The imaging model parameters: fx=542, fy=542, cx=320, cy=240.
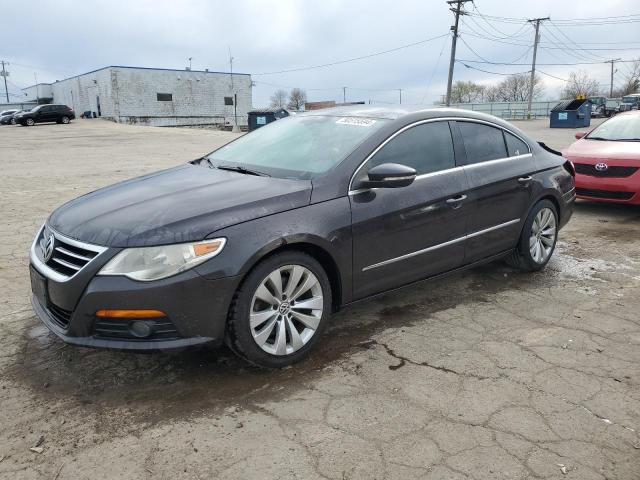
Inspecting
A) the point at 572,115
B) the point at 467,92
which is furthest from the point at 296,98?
the point at 572,115

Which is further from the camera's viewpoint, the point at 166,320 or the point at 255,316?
the point at 255,316

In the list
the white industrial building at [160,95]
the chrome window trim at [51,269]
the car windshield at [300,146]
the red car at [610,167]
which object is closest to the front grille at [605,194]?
the red car at [610,167]

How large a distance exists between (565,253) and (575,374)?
298 cm

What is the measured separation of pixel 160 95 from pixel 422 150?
173 feet

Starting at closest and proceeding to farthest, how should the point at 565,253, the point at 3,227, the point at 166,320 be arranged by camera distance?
the point at 166,320, the point at 565,253, the point at 3,227

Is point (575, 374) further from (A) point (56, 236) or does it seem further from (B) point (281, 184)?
(A) point (56, 236)

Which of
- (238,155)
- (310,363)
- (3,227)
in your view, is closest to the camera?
(310,363)

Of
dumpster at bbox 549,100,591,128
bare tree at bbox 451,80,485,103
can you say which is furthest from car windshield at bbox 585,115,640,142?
bare tree at bbox 451,80,485,103

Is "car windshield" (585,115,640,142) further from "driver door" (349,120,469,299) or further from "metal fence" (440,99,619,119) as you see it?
"metal fence" (440,99,619,119)

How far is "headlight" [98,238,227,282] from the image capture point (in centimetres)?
279

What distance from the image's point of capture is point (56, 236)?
10.3 ft

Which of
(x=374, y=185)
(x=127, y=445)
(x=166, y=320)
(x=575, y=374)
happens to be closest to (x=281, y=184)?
(x=374, y=185)

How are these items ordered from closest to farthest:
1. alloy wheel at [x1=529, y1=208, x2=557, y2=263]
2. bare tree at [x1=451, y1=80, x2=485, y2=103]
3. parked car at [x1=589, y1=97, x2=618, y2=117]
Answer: alloy wheel at [x1=529, y1=208, x2=557, y2=263], parked car at [x1=589, y1=97, x2=618, y2=117], bare tree at [x1=451, y1=80, x2=485, y2=103]

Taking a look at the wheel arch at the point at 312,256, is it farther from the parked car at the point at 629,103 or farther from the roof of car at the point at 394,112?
the parked car at the point at 629,103
